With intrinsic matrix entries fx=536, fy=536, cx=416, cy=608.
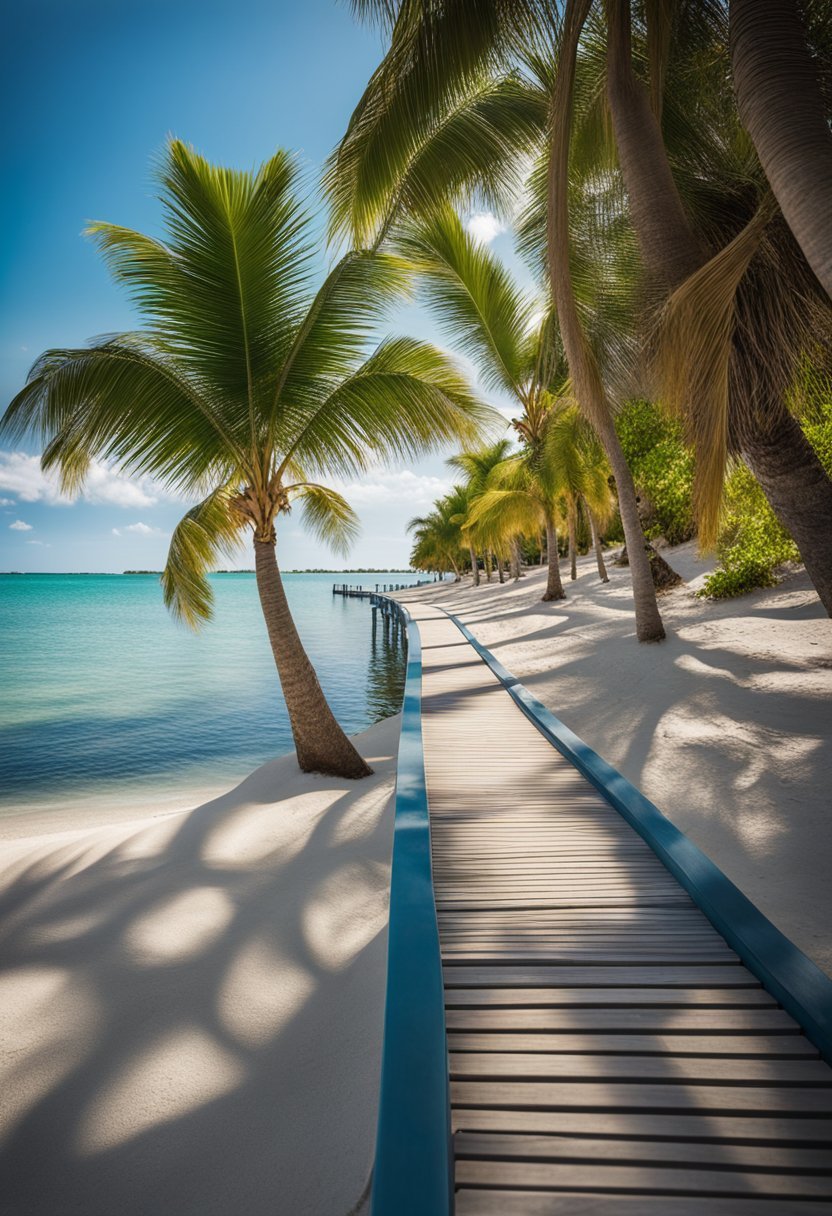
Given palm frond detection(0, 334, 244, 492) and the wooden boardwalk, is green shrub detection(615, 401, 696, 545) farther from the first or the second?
the wooden boardwalk

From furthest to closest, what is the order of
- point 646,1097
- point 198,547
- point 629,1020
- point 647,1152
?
1. point 198,547
2. point 629,1020
3. point 646,1097
4. point 647,1152

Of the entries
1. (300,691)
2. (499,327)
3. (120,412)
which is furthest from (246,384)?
(499,327)

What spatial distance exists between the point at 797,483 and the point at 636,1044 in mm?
4714

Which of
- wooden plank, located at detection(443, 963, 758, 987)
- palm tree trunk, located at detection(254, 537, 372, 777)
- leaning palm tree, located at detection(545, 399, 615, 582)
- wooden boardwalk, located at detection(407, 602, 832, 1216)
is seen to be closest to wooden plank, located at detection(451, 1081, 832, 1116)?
wooden boardwalk, located at detection(407, 602, 832, 1216)

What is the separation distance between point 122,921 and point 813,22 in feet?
26.2

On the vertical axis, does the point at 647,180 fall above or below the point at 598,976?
above

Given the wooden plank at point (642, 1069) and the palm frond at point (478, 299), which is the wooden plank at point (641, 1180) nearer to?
the wooden plank at point (642, 1069)

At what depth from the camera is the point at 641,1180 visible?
1.28 m

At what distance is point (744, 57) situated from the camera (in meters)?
2.90

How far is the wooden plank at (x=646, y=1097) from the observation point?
4.79 ft

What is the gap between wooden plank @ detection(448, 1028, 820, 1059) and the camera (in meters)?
1.64

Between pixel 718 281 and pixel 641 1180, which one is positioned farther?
pixel 718 281

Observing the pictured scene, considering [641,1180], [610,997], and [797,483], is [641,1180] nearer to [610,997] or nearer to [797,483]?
[610,997]

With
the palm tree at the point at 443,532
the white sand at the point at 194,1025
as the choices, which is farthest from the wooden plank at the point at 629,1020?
the palm tree at the point at 443,532
